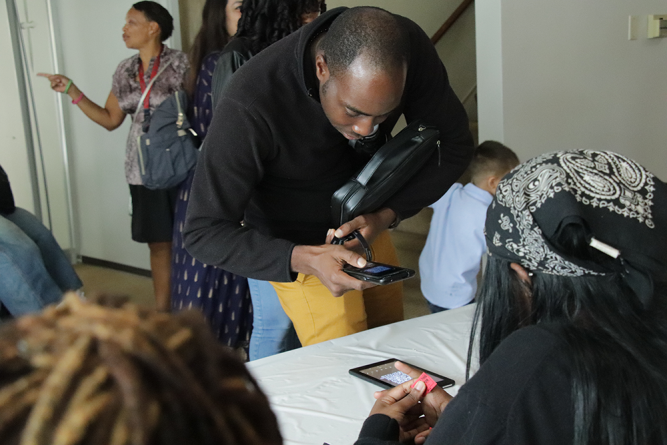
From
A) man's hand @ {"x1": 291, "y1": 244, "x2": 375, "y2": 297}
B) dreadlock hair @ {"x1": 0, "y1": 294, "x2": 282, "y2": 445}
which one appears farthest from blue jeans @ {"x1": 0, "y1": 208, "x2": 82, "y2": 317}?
dreadlock hair @ {"x1": 0, "y1": 294, "x2": 282, "y2": 445}

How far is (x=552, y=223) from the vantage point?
2.78 ft

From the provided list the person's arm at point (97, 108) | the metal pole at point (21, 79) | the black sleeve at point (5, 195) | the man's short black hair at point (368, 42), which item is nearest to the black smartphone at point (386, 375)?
the man's short black hair at point (368, 42)

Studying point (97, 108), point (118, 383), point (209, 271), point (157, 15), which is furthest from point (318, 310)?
point (97, 108)

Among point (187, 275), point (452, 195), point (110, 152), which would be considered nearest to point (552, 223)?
point (452, 195)

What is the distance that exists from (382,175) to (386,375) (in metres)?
0.54

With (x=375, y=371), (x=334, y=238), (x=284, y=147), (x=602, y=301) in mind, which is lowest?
(x=375, y=371)

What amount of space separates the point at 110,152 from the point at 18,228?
215 cm

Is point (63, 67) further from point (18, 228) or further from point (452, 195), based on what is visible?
point (452, 195)

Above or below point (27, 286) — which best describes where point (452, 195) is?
above

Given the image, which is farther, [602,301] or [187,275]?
[187,275]

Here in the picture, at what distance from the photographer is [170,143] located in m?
2.70

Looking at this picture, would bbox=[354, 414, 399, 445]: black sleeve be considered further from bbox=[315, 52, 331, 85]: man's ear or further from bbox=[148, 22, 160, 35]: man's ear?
bbox=[148, 22, 160, 35]: man's ear

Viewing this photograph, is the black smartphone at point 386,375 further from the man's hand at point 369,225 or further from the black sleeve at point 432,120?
the black sleeve at point 432,120

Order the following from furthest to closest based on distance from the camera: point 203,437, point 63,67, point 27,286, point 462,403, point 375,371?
point 63,67
point 27,286
point 375,371
point 462,403
point 203,437
